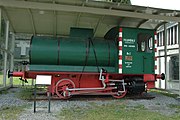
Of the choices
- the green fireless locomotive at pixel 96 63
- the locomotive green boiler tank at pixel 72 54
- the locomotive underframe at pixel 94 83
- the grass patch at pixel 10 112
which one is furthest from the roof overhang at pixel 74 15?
the grass patch at pixel 10 112

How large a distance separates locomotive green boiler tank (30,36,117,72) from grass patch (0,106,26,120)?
6.44 ft

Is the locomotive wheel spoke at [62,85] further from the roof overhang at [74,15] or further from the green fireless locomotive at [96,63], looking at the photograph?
the roof overhang at [74,15]

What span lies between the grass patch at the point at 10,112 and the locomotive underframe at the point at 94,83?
179cm

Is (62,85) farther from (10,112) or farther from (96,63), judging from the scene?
(10,112)

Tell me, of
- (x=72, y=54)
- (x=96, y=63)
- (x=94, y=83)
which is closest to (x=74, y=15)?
(x=72, y=54)

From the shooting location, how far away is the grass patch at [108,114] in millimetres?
5543

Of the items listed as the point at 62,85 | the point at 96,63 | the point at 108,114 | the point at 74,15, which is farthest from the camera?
the point at 74,15

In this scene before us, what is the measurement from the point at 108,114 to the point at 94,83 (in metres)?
2.84

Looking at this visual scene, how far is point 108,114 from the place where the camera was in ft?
19.4

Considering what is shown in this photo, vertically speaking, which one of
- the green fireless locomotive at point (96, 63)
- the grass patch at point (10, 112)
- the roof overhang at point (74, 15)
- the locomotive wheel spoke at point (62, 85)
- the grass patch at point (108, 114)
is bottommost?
the grass patch at point (108, 114)

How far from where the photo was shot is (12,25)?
11.3 meters

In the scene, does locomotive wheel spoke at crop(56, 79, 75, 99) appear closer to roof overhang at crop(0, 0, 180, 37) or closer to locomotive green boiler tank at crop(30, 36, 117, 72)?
locomotive green boiler tank at crop(30, 36, 117, 72)

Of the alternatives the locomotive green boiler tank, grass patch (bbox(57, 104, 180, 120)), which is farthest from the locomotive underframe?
grass patch (bbox(57, 104, 180, 120))

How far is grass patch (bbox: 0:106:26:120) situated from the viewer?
5.36 metres
